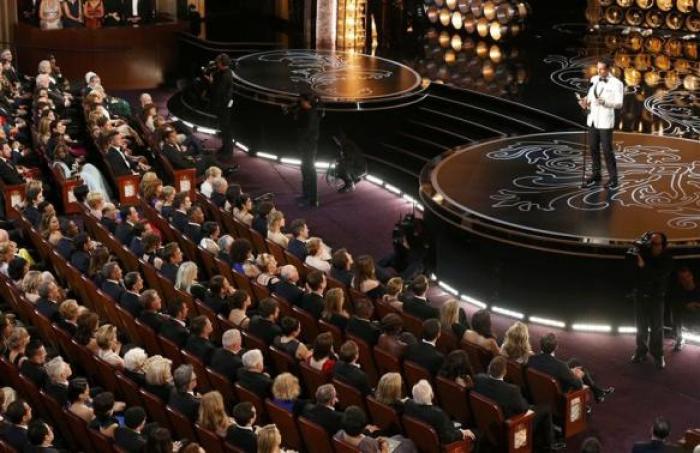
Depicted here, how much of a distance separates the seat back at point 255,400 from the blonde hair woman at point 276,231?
339 cm

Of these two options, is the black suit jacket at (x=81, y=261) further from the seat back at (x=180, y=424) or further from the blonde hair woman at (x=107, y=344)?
the seat back at (x=180, y=424)

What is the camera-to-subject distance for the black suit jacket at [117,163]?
14227mm

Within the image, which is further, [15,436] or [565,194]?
[565,194]

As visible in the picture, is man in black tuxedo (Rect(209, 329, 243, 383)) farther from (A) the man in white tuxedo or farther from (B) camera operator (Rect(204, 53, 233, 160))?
(B) camera operator (Rect(204, 53, 233, 160))

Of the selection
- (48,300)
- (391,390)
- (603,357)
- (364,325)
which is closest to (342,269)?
(364,325)

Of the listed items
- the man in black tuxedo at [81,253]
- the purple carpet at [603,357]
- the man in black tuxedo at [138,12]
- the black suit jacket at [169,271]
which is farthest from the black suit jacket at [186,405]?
the man in black tuxedo at [138,12]

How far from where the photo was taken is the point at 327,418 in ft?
26.2

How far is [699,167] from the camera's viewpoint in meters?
13.3

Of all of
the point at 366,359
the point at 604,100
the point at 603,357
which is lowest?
the point at 603,357

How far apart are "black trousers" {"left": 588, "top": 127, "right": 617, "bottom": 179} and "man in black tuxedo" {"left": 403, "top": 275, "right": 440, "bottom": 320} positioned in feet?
10.6

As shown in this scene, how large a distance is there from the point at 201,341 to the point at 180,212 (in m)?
3.53

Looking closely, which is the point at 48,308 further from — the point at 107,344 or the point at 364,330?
the point at 364,330

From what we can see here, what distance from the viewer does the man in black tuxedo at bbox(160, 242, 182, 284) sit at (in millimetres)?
10782

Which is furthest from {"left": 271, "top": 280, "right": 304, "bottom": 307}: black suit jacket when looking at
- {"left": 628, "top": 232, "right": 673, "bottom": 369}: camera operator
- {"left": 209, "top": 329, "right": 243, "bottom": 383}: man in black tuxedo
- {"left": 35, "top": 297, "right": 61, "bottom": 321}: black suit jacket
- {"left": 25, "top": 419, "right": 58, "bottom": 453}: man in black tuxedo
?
{"left": 25, "top": 419, "right": 58, "bottom": 453}: man in black tuxedo
